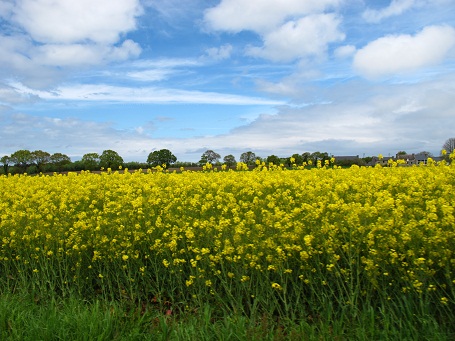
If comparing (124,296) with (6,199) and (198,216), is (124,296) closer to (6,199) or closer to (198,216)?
(198,216)

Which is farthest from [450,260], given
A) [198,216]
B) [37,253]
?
[37,253]

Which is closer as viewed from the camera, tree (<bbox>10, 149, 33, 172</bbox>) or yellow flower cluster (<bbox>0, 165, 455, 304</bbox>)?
yellow flower cluster (<bbox>0, 165, 455, 304</bbox>)

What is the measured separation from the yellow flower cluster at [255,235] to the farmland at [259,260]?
0.07ft

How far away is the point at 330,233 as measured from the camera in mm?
4348

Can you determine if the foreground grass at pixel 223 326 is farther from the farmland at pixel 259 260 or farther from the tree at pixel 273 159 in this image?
the tree at pixel 273 159

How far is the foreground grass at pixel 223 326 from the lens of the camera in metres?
3.82

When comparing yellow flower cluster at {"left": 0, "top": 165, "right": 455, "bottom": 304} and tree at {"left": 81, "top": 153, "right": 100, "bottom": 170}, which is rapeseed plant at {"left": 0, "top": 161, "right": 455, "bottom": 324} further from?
tree at {"left": 81, "top": 153, "right": 100, "bottom": 170}

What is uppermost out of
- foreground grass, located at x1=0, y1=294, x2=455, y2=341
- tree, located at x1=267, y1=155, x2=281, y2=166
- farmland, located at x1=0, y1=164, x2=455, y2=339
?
tree, located at x1=267, y1=155, x2=281, y2=166

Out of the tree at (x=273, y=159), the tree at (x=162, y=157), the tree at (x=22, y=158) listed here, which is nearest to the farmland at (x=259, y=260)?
the tree at (x=273, y=159)

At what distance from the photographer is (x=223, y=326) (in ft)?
13.5

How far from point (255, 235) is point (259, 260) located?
0.29 m

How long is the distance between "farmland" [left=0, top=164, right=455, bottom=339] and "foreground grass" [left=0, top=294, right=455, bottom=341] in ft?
0.08

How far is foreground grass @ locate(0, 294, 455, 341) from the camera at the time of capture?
3822 millimetres

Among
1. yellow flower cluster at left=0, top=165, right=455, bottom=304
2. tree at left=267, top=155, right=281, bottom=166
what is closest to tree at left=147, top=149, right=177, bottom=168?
tree at left=267, top=155, right=281, bottom=166
